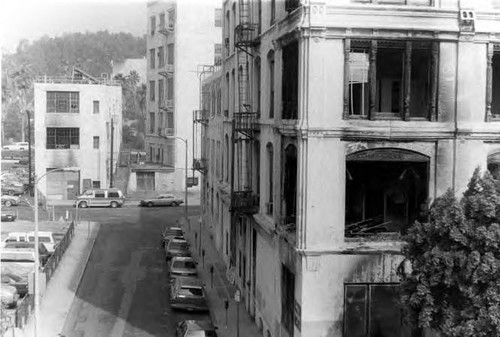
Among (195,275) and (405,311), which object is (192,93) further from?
(405,311)

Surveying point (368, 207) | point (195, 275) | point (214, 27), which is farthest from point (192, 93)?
point (368, 207)

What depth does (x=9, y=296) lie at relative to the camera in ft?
116

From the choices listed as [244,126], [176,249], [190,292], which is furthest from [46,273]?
[244,126]

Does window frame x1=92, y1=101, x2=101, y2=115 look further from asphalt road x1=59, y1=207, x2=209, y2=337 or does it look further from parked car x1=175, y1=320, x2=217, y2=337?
parked car x1=175, y1=320, x2=217, y2=337

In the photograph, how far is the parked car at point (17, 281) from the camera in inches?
1489

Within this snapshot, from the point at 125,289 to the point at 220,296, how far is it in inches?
222

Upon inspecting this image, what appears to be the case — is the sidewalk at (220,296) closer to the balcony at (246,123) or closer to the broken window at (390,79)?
the balcony at (246,123)

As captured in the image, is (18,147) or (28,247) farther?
(18,147)

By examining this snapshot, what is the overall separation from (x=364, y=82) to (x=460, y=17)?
3.70m

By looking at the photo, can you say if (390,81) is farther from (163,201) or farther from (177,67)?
(177,67)

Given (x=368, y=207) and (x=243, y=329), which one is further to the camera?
(x=243, y=329)

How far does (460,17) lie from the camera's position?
75.1 feet

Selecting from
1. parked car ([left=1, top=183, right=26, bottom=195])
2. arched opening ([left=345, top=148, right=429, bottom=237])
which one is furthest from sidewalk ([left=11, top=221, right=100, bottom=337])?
parked car ([left=1, top=183, right=26, bottom=195])

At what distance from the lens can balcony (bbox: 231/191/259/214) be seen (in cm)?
3303
